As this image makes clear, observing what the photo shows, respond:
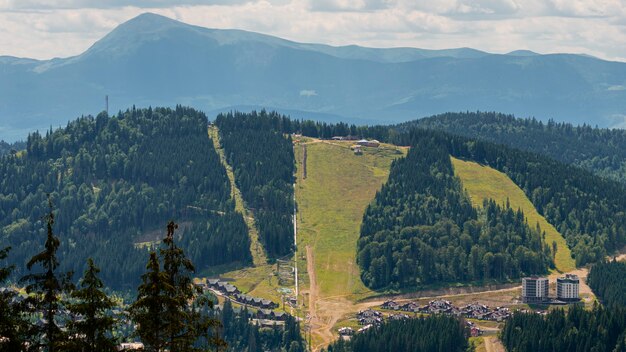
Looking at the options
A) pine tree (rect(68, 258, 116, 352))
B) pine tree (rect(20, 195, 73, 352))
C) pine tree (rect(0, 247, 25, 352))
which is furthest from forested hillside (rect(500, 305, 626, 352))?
pine tree (rect(0, 247, 25, 352))

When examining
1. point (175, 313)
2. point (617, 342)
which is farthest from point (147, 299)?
point (617, 342)

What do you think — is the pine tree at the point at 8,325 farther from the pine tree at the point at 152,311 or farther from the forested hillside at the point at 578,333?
the forested hillside at the point at 578,333

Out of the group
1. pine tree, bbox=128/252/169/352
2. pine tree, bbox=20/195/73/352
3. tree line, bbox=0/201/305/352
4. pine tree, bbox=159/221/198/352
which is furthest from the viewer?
pine tree, bbox=159/221/198/352

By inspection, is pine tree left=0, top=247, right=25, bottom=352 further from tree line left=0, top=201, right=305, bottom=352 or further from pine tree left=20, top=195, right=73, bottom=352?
pine tree left=20, top=195, right=73, bottom=352

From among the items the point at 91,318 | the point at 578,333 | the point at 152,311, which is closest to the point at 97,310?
the point at 91,318

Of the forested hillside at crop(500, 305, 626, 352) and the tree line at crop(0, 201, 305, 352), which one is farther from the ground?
the tree line at crop(0, 201, 305, 352)

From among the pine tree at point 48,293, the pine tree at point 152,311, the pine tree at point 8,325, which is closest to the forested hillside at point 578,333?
the pine tree at point 152,311

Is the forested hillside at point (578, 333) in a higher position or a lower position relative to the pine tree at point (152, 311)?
lower

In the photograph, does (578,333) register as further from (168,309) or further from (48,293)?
(48,293)
